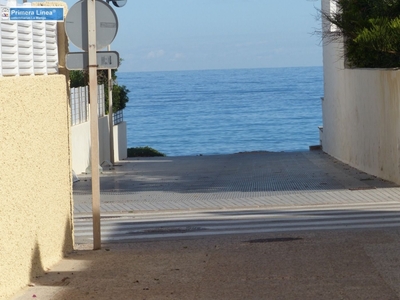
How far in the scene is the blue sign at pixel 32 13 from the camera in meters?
8.25

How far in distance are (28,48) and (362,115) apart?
1649 cm

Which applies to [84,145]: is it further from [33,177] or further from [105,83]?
[33,177]

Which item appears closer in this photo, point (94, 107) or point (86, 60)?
point (94, 107)

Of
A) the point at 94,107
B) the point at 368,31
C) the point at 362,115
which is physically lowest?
the point at 362,115

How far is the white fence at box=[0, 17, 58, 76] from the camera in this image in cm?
825

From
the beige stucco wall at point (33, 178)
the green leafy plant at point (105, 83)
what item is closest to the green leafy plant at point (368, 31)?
the green leafy plant at point (105, 83)

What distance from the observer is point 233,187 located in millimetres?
20234

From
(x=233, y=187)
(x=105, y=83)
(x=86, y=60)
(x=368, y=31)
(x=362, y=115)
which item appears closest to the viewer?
(x=86, y=60)

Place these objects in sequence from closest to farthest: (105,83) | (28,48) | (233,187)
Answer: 1. (28,48)
2. (233,187)
3. (105,83)

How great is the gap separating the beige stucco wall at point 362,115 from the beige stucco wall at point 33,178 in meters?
10.9

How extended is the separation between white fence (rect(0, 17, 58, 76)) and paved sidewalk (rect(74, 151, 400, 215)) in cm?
686

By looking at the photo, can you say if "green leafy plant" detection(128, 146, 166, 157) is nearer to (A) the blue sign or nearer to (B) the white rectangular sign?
(B) the white rectangular sign

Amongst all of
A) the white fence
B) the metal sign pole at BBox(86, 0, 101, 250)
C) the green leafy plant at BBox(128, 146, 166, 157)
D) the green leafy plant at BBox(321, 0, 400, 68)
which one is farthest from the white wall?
the white fence

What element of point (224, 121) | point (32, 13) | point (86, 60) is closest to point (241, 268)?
point (86, 60)
